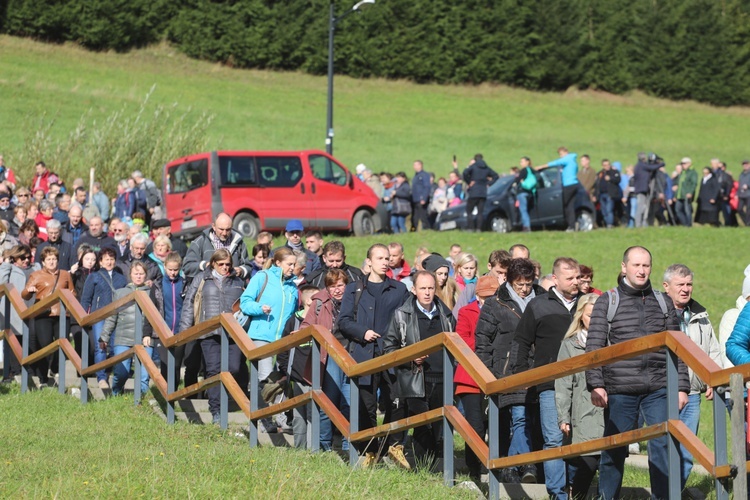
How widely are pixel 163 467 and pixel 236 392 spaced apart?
1.98m

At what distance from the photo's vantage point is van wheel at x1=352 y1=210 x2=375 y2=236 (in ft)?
84.7

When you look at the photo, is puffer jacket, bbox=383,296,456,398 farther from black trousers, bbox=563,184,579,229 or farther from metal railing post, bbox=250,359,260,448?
black trousers, bbox=563,184,579,229

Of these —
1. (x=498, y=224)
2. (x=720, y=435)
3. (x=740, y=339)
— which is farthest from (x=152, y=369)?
(x=498, y=224)

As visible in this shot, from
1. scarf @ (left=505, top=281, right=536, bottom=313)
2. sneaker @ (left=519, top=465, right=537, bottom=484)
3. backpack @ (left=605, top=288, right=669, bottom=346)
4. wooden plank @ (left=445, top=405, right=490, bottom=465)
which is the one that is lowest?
sneaker @ (left=519, top=465, right=537, bottom=484)

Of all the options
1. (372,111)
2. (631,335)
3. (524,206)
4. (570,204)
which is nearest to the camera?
(631,335)

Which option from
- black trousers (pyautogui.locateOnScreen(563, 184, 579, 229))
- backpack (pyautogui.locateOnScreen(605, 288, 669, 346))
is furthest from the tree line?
backpack (pyautogui.locateOnScreen(605, 288, 669, 346))

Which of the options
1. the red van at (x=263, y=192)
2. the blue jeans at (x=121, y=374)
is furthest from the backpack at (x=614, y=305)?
the red van at (x=263, y=192)

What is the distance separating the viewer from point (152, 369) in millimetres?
10547

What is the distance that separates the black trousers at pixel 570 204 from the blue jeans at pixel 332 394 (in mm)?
17601

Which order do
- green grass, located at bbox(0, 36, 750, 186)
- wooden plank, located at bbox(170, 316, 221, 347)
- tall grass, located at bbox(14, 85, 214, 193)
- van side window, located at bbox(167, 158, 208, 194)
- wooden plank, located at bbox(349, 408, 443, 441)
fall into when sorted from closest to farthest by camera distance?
wooden plank, located at bbox(349, 408, 443, 441) < wooden plank, located at bbox(170, 316, 221, 347) < van side window, located at bbox(167, 158, 208, 194) < tall grass, located at bbox(14, 85, 214, 193) < green grass, located at bbox(0, 36, 750, 186)

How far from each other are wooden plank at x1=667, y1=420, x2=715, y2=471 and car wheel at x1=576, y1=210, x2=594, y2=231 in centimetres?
2127

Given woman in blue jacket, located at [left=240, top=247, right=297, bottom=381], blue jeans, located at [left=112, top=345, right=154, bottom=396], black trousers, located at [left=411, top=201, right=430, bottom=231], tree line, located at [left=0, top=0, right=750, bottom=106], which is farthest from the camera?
tree line, located at [left=0, top=0, right=750, bottom=106]

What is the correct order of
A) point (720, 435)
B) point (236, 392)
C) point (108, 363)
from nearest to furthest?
1. point (720, 435)
2. point (236, 392)
3. point (108, 363)

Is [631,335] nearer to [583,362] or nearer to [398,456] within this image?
[583,362]
